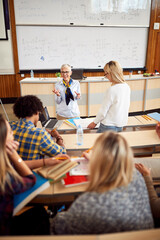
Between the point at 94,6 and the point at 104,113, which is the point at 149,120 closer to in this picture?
the point at 104,113

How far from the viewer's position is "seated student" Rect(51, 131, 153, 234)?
1.06 metres

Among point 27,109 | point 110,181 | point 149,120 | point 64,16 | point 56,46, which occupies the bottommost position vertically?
point 149,120

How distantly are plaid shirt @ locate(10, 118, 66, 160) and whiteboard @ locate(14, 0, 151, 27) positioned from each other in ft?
17.4

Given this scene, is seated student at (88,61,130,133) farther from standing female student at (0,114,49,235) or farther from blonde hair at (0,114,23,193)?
blonde hair at (0,114,23,193)

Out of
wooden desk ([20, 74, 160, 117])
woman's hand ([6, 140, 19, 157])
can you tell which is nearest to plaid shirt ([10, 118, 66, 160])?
woman's hand ([6, 140, 19, 157])

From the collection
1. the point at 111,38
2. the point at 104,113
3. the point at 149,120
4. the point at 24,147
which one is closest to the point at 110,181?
the point at 24,147

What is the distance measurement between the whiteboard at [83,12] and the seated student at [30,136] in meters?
5.11

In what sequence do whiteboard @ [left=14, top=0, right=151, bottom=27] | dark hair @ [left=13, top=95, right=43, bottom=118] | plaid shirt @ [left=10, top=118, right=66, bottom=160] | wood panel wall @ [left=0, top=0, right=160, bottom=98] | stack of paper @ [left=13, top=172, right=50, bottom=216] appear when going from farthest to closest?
wood panel wall @ [left=0, top=0, right=160, bottom=98]
whiteboard @ [left=14, top=0, right=151, bottom=27]
dark hair @ [left=13, top=95, right=43, bottom=118]
plaid shirt @ [left=10, top=118, right=66, bottom=160]
stack of paper @ [left=13, top=172, right=50, bottom=216]

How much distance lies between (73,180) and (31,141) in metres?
0.49

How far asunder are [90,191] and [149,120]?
2414 mm

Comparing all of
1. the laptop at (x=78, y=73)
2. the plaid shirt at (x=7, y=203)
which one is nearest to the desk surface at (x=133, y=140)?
the plaid shirt at (x=7, y=203)

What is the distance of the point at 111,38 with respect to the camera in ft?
22.1

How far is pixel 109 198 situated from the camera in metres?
1.07

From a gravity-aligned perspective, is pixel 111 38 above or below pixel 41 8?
below
